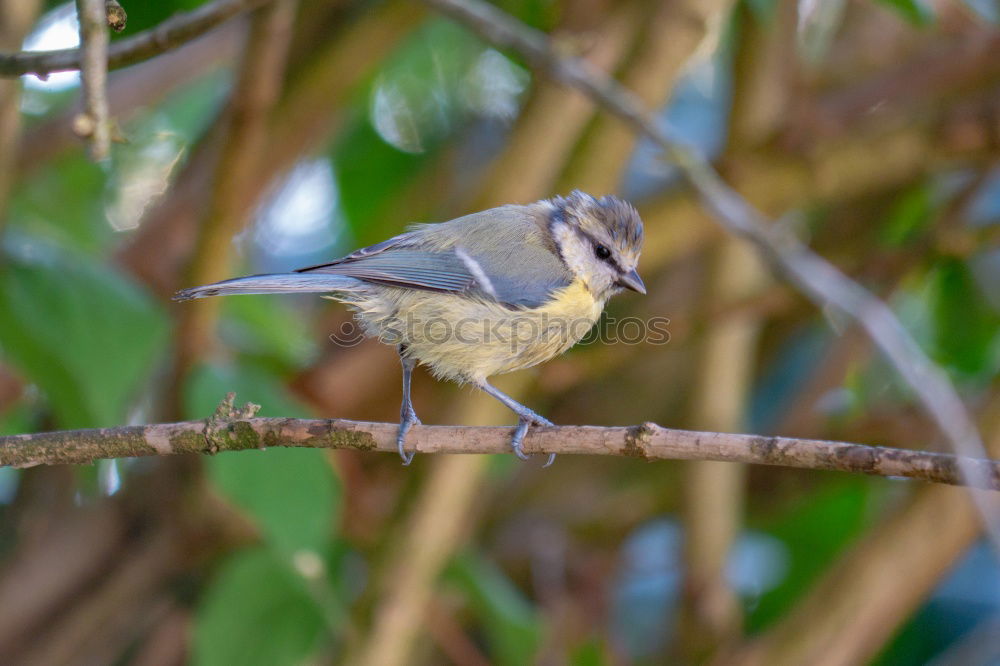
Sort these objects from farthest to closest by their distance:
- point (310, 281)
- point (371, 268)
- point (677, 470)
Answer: point (677, 470), point (371, 268), point (310, 281)

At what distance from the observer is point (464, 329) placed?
2105 millimetres

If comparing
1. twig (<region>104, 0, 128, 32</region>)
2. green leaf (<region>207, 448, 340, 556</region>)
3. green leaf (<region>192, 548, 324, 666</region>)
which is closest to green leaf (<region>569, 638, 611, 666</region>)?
green leaf (<region>192, 548, 324, 666</region>)

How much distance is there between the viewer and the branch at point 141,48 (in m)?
1.37

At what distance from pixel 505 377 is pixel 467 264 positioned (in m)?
0.47

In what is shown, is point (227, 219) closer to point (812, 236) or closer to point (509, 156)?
point (509, 156)

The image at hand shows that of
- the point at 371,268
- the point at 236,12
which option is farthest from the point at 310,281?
the point at 236,12

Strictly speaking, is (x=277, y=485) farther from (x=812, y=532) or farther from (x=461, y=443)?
(x=812, y=532)

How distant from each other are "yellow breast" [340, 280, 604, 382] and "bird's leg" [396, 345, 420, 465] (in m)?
0.05

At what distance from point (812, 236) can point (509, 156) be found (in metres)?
1.39

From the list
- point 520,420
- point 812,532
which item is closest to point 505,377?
Answer: point 520,420

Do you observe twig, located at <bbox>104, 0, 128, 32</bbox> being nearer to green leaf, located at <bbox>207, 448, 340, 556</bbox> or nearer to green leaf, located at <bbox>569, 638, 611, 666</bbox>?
green leaf, located at <bbox>207, 448, 340, 556</bbox>

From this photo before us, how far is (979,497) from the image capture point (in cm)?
137

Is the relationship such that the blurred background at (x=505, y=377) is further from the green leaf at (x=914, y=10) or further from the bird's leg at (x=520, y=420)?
the bird's leg at (x=520, y=420)

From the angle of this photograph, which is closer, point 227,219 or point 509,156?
point 227,219
